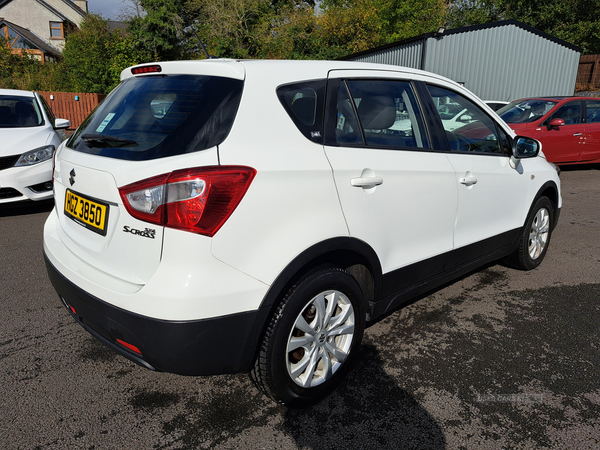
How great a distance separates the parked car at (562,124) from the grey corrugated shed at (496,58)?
8.13 meters

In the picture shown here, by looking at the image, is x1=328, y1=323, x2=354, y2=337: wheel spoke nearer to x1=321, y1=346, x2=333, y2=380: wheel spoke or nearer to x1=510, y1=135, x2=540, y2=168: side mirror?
x1=321, y1=346, x2=333, y2=380: wheel spoke

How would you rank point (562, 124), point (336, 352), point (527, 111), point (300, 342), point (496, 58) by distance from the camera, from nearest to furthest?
1. point (300, 342)
2. point (336, 352)
3. point (562, 124)
4. point (527, 111)
5. point (496, 58)

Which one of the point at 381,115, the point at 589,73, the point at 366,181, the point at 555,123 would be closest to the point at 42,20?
the point at 589,73

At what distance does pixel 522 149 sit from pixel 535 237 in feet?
3.38

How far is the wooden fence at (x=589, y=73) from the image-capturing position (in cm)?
2531

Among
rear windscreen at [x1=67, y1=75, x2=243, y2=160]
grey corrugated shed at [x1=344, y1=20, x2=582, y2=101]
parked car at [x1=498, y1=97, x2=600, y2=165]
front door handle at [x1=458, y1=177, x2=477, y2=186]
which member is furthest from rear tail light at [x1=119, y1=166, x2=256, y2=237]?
grey corrugated shed at [x1=344, y1=20, x2=582, y2=101]

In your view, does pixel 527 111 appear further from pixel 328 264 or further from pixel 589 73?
pixel 589 73

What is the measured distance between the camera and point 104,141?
2.28 meters

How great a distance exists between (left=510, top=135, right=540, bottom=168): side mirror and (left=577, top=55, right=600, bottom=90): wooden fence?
26657mm

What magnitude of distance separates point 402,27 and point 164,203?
39098 mm

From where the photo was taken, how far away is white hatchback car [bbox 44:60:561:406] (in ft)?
6.11

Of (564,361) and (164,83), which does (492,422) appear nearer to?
(564,361)

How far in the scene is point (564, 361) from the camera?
111 inches

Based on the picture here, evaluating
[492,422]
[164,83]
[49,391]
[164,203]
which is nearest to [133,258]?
[164,203]
